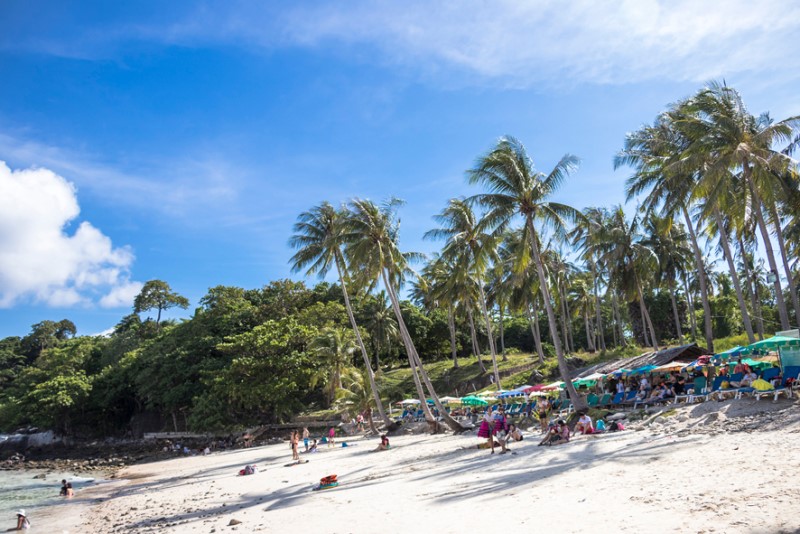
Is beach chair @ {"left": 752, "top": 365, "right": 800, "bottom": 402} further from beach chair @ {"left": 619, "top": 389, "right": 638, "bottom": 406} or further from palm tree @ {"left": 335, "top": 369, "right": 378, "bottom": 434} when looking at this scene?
palm tree @ {"left": 335, "top": 369, "right": 378, "bottom": 434}

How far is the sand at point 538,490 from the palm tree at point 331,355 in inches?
621

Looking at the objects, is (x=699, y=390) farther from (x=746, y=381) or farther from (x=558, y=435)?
(x=558, y=435)

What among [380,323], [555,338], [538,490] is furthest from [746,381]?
[380,323]

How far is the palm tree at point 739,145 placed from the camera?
1855cm

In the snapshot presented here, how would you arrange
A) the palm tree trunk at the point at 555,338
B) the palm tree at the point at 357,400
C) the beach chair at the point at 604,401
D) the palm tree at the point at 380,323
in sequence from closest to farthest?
the palm tree trunk at the point at 555,338
the beach chair at the point at 604,401
the palm tree at the point at 357,400
the palm tree at the point at 380,323

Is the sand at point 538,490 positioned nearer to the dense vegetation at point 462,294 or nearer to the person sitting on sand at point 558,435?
the person sitting on sand at point 558,435

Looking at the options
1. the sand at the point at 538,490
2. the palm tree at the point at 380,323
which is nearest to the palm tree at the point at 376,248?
the sand at the point at 538,490

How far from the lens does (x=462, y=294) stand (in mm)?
37969

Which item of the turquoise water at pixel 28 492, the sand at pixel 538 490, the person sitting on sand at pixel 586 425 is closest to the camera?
the sand at pixel 538 490

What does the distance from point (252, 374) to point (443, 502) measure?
2913 centimetres

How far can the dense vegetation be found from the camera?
2067cm

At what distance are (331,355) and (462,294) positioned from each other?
10442 millimetres

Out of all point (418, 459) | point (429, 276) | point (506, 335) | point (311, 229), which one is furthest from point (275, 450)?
point (506, 335)

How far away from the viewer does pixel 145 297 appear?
63188 mm
